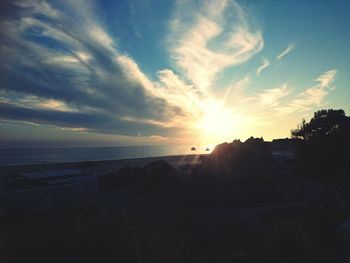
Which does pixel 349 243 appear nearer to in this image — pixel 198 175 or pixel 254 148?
pixel 198 175

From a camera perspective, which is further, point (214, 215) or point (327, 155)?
point (327, 155)

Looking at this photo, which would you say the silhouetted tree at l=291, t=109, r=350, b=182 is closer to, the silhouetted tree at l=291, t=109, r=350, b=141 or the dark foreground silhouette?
the dark foreground silhouette

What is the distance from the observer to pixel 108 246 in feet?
31.8

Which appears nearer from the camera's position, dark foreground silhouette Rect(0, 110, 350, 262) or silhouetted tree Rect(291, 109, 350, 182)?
dark foreground silhouette Rect(0, 110, 350, 262)

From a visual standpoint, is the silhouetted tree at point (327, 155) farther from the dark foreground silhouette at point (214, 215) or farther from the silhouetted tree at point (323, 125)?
the silhouetted tree at point (323, 125)

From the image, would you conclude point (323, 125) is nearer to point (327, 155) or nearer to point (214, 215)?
point (327, 155)

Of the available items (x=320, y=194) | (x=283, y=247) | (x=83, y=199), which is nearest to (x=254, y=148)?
(x=320, y=194)

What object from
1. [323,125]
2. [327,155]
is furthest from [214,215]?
[323,125]

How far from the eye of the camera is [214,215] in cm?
2242

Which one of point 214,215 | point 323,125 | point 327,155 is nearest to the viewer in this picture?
point 214,215

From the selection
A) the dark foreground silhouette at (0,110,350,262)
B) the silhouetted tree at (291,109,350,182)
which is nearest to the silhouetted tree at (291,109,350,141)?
the dark foreground silhouette at (0,110,350,262)

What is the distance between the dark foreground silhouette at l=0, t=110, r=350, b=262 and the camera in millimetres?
9891

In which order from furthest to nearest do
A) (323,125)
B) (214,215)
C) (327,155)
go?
1. (323,125)
2. (327,155)
3. (214,215)

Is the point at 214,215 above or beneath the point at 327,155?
beneath
